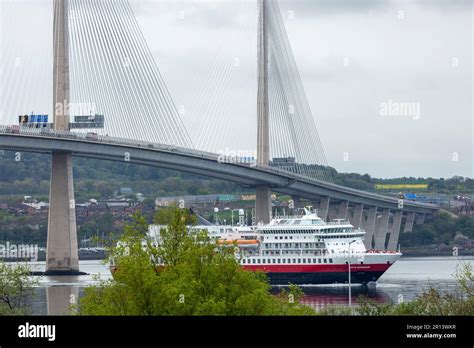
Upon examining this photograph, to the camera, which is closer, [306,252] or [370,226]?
[306,252]

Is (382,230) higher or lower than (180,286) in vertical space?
lower

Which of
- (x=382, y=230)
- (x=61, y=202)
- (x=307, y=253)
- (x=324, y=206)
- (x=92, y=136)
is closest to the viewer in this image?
(x=92, y=136)

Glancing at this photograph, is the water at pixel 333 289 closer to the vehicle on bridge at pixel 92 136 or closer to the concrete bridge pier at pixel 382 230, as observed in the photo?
the vehicle on bridge at pixel 92 136

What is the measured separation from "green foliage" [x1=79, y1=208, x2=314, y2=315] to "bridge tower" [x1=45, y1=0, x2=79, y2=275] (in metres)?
37.6

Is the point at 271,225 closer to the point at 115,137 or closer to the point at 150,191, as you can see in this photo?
the point at 115,137

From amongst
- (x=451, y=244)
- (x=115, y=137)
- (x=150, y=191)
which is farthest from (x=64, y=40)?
(x=451, y=244)

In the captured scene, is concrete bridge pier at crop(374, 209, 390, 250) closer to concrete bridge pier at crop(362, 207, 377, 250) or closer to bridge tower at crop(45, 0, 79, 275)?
concrete bridge pier at crop(362, 207, 377, 250)

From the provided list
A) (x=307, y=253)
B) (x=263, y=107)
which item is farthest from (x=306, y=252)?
(x=263, y=107)

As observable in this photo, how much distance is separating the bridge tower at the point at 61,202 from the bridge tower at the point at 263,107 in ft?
43.4

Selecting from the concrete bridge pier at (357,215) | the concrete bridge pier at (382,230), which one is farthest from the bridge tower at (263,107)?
the concrete bridge pier at (382,230)

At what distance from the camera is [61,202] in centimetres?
6059

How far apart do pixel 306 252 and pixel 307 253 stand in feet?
0.29

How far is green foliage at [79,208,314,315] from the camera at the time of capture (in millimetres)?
18797

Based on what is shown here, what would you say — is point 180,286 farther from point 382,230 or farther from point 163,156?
point 382,230
